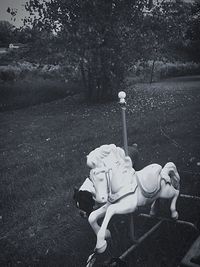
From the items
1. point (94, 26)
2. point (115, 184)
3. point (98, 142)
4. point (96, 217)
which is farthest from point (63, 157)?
point (94, 26)

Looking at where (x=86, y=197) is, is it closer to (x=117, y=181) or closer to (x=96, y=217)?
(x=96, y=217)

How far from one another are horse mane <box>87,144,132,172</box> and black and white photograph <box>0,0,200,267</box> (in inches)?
0.4

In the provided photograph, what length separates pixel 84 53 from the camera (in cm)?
1366

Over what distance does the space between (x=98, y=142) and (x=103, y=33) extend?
6769mm

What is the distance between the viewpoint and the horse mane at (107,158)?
3398mm

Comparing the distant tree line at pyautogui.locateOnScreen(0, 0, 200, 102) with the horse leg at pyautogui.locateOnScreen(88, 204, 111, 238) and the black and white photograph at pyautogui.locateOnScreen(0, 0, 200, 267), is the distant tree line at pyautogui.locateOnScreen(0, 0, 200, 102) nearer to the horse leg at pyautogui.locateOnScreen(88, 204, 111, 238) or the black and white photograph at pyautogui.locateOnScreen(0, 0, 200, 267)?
the black and white photograph at pyautogui.locateOnScreen(0, 0, 200, 267)

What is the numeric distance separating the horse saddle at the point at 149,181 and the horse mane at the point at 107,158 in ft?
0.56

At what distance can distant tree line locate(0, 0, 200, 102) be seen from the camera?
13547 millimetres

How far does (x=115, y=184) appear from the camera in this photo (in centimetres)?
337

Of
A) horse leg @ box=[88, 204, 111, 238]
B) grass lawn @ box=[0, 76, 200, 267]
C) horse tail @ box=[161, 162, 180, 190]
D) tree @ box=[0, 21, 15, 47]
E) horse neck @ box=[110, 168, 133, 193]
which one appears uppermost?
tree @ box=[0, 21, 15, 47]

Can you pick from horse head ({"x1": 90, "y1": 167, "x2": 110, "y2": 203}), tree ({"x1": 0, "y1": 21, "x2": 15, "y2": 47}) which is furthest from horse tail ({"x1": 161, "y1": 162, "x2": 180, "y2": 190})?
tree ({"x1": 0, "y1": 21, "x2": 15, "y2": 47})

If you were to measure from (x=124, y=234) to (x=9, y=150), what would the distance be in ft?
17.2

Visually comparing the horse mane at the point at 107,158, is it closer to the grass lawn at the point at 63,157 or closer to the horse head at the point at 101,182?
the horse head at the point at 101,182

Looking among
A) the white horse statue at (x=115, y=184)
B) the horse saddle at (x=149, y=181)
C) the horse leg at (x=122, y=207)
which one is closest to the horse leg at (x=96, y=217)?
the white horse statue at (x=115, y=184)
